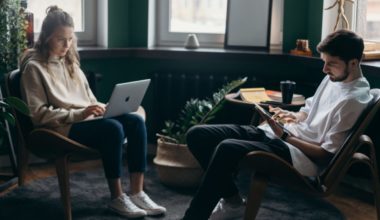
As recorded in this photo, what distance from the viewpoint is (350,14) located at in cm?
368

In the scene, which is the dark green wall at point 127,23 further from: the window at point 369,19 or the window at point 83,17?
the window at point 369,19

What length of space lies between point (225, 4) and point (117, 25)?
2.46ft

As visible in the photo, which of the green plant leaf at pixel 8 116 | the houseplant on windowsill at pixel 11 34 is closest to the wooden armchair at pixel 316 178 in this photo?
the green plant leaf at pixel 8 116

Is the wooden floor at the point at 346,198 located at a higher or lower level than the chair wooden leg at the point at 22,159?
lower

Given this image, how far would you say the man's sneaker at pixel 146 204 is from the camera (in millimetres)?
3076

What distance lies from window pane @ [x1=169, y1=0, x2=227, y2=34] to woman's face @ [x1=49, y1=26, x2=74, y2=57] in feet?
4.30

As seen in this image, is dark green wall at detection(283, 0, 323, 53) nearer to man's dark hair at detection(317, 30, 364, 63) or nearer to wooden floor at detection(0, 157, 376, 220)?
wooden floor at detection(0, 157, 376, 220)

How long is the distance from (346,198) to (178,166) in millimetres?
946

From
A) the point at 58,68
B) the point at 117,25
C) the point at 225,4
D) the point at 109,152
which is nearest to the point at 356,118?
the point at 109,152

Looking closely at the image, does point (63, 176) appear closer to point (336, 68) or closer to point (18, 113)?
point (18, 113)

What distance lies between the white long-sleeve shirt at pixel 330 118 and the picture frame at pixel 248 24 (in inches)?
47.1

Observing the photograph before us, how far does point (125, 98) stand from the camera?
301 centimetres

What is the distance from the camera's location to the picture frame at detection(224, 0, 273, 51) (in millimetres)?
3951

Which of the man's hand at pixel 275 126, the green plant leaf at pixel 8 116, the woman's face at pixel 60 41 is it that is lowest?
the green plant leaf at pixel 8 116
